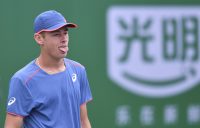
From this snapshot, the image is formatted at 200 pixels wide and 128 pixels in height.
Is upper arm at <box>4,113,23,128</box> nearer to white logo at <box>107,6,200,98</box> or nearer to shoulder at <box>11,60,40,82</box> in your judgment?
shoulder at <box>11,60,40,82</box>

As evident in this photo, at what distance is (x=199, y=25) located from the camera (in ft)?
21.4

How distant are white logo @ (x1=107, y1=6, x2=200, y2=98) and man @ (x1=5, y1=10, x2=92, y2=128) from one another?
2353mm

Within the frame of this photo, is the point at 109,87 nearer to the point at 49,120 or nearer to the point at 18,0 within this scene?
the point at 18,0

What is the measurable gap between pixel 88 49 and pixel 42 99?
7.94 feet

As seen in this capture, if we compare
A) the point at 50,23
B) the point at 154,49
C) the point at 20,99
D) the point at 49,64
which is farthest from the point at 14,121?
the point at 154,49

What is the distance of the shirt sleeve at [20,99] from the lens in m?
3.81

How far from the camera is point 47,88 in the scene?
3850mm

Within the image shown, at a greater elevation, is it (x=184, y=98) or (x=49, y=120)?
(x=49, y=120)

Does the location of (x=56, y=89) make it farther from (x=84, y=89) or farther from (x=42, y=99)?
(x=84, y=89)

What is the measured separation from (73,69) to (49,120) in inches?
16.1

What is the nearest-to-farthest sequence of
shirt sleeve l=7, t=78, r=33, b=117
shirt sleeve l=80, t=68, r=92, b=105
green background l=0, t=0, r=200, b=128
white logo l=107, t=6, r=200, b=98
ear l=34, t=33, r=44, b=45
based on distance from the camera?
shirt sleeve l=7, t=78, r=33, b=117
ear l=34, t=33, r=44, b=45
shirt sleeve l=80, t=68, r=92, b=105
green background l=0, t=0, r=200, b=128
white logo l=107, t=6, r=200, b=98

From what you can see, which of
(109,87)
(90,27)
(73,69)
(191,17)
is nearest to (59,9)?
(90,27)

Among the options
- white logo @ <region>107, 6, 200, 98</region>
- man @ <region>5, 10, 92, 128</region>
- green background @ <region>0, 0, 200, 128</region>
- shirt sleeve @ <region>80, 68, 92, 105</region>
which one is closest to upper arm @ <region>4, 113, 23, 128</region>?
man @ <region>5, 10, 92, 128</region>

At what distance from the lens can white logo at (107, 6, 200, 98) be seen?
632cm
